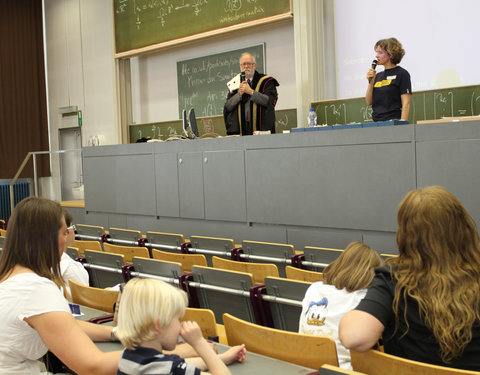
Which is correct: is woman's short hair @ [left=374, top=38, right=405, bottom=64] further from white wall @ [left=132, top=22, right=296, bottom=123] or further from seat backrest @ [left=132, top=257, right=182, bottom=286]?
white wall @ [left=132, top=22, right=296, bottom=123]

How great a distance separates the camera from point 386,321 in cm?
166

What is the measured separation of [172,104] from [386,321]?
8.63 metres

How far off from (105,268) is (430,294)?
3109 mm

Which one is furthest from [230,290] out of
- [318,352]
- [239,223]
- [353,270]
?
[239,223]

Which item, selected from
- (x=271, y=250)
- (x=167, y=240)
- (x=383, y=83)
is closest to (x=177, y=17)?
(x=383, y=83)

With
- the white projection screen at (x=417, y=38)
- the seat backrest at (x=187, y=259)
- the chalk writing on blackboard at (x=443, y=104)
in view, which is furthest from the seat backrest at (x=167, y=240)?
the white projection screen at (x=417, y=38)

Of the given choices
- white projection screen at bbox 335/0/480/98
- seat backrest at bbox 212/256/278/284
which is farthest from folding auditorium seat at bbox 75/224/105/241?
white projection screen at bbox 335/0/480/98

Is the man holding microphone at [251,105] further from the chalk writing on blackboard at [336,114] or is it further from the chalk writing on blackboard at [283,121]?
the chalk writing on blackboard at [283,121]

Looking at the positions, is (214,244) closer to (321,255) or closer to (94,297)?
(321,255)

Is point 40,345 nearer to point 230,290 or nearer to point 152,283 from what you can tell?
point 152,283

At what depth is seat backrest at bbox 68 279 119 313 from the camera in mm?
2656

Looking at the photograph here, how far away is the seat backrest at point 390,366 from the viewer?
146cm

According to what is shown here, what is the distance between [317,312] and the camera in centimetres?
224

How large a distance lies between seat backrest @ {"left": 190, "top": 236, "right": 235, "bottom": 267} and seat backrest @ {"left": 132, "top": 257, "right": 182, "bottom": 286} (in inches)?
40.2
